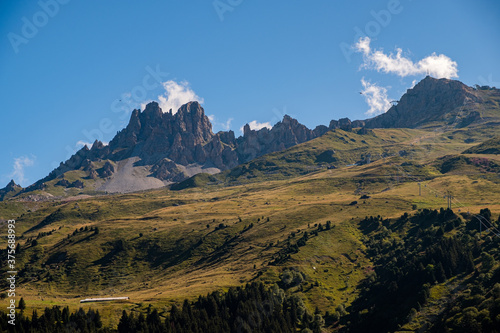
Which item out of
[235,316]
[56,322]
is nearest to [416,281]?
[235,316]

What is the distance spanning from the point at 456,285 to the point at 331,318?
51151 millimetres

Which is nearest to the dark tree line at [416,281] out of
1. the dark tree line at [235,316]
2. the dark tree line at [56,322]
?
the dark tree line at [235,316]

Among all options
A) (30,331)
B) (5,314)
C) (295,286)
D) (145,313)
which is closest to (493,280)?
(295,286)

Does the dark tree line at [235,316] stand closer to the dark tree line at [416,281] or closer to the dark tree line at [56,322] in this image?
the dark tree line at [56,322]

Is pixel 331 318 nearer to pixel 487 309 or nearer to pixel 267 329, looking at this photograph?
pixel 267 329

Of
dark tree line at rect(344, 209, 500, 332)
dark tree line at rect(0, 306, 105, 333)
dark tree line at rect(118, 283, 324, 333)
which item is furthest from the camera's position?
dark tree line at rect(118, 283, 324, 333)

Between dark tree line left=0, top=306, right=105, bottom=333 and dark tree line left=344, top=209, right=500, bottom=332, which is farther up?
dark tree line left=0, top=306, right=105, bottom=333

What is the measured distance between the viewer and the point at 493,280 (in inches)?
5974

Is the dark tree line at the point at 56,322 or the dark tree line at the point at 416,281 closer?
the dark tree line at the point at 56,322

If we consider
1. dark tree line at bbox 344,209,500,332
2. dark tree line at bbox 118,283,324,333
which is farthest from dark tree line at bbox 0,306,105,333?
dark tree line at bbox 344,209,500,332

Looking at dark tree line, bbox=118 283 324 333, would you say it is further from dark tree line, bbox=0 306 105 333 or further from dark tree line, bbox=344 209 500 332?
dark tree line, bbox=344 209 500 332

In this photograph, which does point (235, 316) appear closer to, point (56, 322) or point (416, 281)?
point (56, 322)

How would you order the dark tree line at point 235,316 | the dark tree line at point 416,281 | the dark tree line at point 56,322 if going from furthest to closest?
the dark tree line at point 235,316
the dark tree line at point 416,281
the dark tree line at point 56,322

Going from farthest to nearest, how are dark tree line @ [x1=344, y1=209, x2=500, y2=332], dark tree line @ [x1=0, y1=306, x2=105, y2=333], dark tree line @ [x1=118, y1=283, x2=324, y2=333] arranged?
dark tree line @ [x1=118, y1=283, x2=324, y2=333] → dark tree line @ [x1=344, y1=209, x2=500, y2=332] → dark tree line @ [x1=0, y1=306, x2=105, y2=333]
